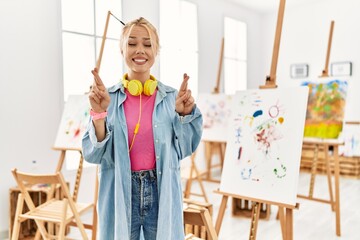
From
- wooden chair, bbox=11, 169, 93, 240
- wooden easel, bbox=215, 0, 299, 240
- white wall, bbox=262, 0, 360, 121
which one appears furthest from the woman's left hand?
white wall, bbox=262, 0, 360, 121

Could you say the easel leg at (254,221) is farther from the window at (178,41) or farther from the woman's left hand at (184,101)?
the window at (178,41)

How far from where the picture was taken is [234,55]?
575 cm

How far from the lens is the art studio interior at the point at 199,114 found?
1.93 m

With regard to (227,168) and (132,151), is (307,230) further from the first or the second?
(132,151)

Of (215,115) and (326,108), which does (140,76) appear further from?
(215,115)

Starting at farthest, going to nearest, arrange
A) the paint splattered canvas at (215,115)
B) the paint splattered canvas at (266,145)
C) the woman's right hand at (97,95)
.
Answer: the paint splattered canvas at (215,115), the paint splattered canvas at (266,145), the woman's right hand at (97,95)

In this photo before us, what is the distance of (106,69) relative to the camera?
3.85 m

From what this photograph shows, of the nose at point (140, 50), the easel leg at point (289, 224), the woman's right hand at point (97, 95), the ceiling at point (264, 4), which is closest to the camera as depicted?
the woman's right hand at point (97, 95)

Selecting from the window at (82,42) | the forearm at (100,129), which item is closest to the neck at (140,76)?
the forearm at (100,129)

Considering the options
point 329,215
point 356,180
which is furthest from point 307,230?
point 356,180

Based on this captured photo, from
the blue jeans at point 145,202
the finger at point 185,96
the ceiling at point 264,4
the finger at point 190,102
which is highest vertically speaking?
the ceiling at point 264,4

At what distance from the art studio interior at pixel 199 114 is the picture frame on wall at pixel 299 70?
0.07 ft

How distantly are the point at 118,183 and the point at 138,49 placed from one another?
526 mm

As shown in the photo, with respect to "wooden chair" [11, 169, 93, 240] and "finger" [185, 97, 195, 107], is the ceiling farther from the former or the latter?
"finger" [185, 97, 195, 107]
